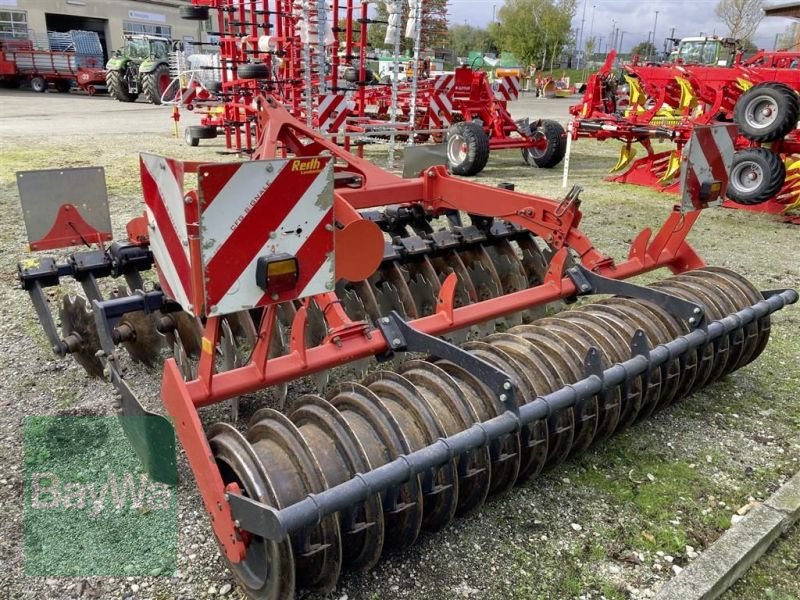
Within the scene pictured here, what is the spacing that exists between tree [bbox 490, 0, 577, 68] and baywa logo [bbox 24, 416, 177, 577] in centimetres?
5160

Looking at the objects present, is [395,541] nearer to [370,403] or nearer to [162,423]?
[370,403]

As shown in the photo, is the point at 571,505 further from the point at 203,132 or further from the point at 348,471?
the point at 203,132

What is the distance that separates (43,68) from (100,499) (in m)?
27.3

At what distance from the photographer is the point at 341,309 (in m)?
2.65

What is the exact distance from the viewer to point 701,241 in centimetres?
647

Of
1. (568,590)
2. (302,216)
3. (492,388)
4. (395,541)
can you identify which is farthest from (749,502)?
(302,216)

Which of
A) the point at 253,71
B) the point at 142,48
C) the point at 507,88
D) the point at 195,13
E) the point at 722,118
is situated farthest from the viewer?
the point at 142,48

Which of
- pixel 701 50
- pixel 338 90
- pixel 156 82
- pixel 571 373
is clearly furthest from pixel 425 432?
pixel 156 82

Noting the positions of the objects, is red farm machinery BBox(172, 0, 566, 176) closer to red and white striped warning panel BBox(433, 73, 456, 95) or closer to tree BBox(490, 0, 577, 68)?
red and white striped warning panel BBox(433, 73, 456, 95)

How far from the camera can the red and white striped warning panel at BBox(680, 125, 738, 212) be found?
3.21m

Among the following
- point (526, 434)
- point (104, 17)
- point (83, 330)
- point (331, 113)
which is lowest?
point (83, 330)

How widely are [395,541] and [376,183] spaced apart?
2.29 m

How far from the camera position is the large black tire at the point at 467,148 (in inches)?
362

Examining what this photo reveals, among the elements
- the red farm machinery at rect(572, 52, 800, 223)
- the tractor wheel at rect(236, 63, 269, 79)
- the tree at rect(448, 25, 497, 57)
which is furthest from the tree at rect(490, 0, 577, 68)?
the tractor wheel at rect(236, 63, 269, 79)
